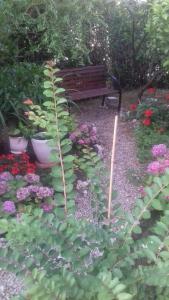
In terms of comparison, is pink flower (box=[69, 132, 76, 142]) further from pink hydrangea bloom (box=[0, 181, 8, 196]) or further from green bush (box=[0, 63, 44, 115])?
pink hydrangea bloom (box=[0, 181, 8, 196])

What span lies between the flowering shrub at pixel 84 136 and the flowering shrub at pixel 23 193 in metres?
1.10

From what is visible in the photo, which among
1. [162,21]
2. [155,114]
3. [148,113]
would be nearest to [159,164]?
[162,21]

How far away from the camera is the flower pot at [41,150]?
4208 mm

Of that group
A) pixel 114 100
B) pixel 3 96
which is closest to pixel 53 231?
pixel 3 96

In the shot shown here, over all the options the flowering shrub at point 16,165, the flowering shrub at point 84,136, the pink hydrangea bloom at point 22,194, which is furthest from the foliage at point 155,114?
the pink hydrangea bloom at point 22,194

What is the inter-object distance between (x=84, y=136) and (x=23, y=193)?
164 centimetres

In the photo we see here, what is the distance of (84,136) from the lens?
4777 millimetres

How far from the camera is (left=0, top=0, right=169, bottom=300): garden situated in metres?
1.70

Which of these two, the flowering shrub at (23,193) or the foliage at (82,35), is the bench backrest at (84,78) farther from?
the flowering shrub at (23,193)

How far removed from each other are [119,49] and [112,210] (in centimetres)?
650

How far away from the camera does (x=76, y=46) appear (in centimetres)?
464

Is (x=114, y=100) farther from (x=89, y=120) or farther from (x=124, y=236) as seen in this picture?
(x=124, y=236)

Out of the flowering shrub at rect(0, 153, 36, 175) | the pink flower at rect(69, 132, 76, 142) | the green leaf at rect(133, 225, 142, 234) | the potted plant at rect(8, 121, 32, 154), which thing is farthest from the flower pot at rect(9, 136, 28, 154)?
the green leaf at rect(133, 225, 142, 234)

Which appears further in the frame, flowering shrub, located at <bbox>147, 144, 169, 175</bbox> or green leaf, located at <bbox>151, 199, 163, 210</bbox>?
flowering shrub, located at <bbox>147, 144, 169, 175</bbox>
